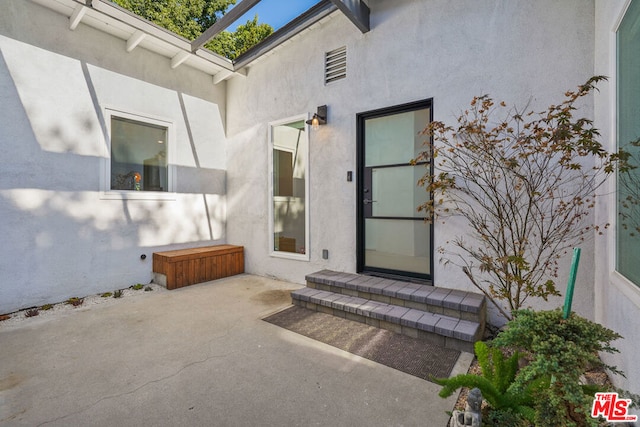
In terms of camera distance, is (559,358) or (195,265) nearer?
(559,358)

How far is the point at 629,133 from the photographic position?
1823mm

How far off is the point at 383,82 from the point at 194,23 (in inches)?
432

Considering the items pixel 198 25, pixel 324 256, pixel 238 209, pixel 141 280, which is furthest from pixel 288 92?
pixel 198 25

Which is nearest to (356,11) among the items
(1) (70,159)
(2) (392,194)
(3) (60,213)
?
(2) (392,194)

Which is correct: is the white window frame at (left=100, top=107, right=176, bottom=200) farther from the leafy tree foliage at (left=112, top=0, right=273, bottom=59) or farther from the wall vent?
the leafy tree foliage at (left=112, top=0, right=273, bottom=59)

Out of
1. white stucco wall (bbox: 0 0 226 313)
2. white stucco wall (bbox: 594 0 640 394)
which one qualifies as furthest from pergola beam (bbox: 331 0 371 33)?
white stucco wall (bbox: 0 0 226 313)

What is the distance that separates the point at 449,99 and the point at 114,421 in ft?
13.6

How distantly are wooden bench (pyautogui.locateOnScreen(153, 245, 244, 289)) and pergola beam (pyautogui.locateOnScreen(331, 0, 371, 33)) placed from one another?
13.4 feet

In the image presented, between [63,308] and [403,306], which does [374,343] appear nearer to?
[403,306]

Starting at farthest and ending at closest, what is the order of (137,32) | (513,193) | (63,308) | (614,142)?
(137,32), (63,308), (513,193), (614,142)

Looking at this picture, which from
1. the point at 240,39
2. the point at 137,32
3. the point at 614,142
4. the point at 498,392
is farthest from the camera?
the point at 240,39

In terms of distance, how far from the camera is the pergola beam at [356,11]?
3561mm

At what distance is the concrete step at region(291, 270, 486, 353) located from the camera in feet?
8.99

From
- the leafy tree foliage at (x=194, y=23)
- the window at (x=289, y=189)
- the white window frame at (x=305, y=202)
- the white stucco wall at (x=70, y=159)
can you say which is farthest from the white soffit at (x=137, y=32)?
the leafy tree foliage at (x=194, y=23)
